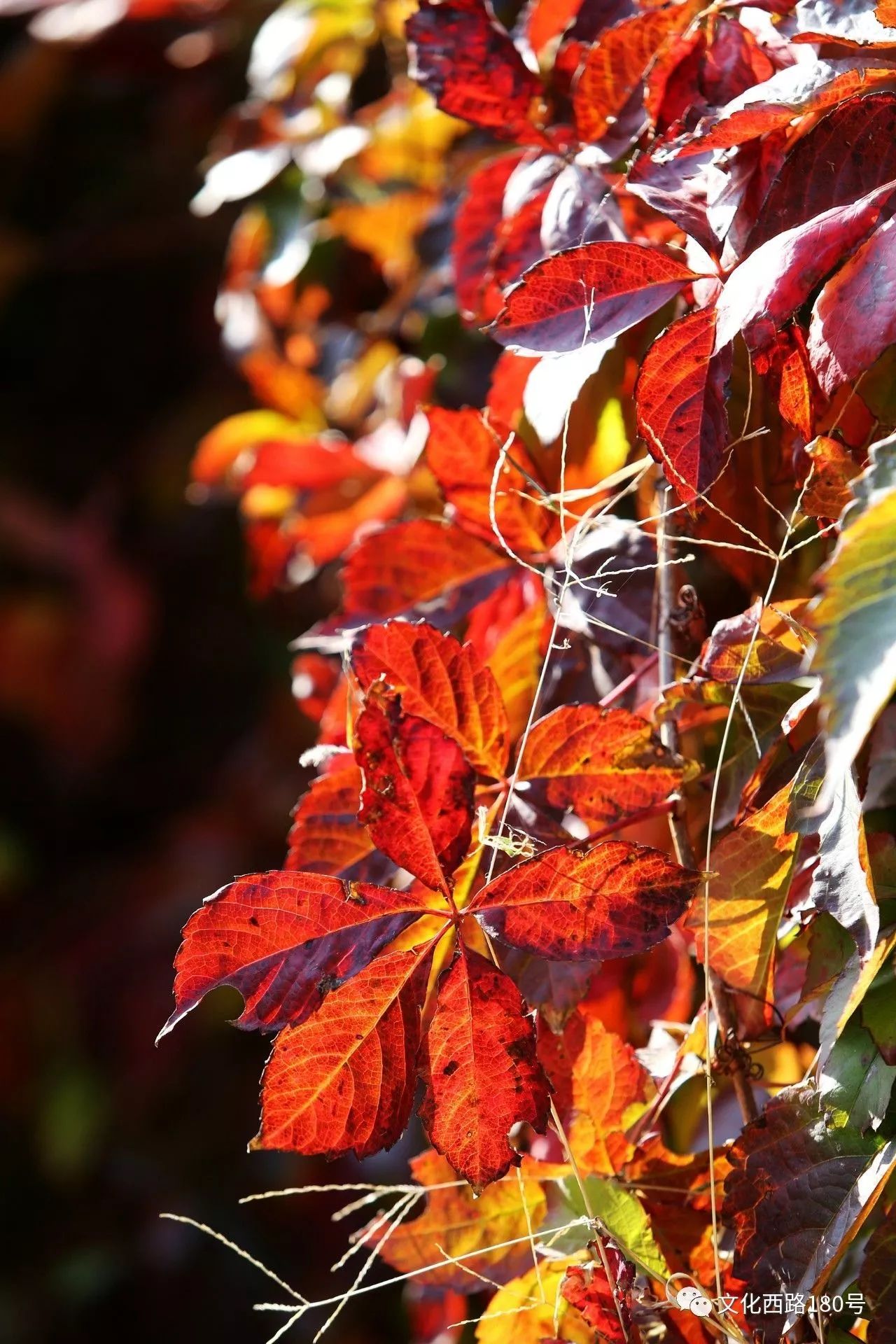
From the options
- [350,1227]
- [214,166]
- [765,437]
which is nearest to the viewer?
[765,437]

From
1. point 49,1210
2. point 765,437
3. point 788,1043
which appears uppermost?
point 765,437

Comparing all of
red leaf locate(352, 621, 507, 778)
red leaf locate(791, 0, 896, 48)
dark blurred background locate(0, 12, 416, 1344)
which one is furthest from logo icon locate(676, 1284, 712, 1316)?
dark blurred background locate(0, 12, 416, 1344)

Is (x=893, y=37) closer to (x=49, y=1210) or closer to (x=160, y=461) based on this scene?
(x=160, y=461)

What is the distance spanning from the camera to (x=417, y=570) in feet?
2.24

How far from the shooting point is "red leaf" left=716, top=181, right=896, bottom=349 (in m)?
0.42

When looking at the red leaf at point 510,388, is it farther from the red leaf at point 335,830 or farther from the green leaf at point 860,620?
the green leaf at point 860,620

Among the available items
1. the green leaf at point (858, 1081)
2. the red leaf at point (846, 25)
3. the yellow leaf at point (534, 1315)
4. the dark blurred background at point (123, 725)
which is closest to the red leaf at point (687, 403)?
the red leaf at point (846, 25)

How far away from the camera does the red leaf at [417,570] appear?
0.67m

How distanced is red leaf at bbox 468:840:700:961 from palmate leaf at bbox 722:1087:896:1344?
9 cm

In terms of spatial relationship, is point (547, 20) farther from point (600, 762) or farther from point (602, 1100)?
point (602, 1100)

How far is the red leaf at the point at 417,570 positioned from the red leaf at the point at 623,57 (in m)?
0.22

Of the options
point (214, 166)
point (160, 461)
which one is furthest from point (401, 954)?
point (160, 461)

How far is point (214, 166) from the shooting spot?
1.17 meters

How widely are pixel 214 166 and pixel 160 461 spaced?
102 centimetres
